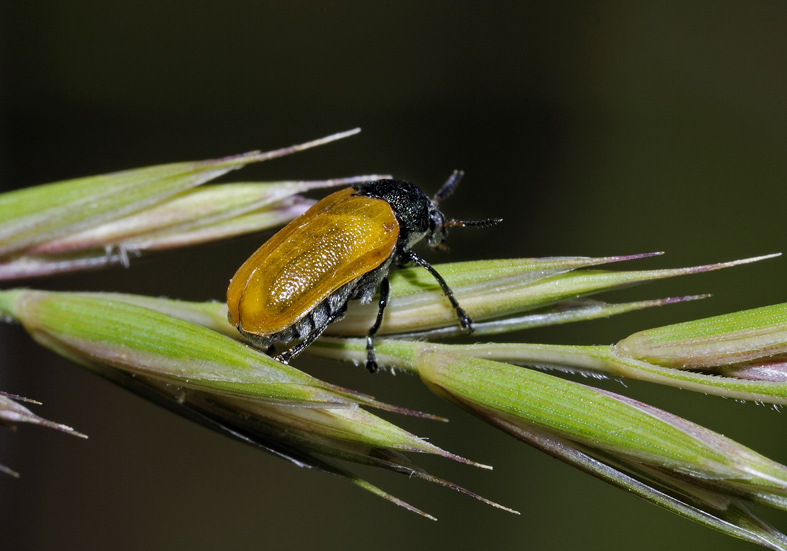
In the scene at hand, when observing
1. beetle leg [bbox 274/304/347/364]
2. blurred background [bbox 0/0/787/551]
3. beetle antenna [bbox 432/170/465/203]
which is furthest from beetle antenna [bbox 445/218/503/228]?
blurred background [bbox 0/0/787/551]

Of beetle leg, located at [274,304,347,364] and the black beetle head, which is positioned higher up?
the black beetle head

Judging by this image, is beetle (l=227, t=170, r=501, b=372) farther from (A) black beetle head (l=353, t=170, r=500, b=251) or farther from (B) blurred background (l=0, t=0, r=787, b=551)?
(B) blurred background (l=0, t=0, r=787, b=551)

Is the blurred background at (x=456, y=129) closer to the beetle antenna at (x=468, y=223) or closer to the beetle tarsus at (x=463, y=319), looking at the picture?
the beetle antenna at (x=468, y=223)

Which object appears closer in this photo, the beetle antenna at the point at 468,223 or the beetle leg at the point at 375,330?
the beetle leg at the point at 375,330

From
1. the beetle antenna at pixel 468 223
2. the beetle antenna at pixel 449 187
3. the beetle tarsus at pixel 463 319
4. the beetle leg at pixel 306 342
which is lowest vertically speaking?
the beetle leg at pixel 306 342

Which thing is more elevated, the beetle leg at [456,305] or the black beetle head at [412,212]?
the black beetle head at [412,212]

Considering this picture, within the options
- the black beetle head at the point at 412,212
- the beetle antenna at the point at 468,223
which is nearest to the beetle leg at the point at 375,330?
the black beetle head at the point at 412,212

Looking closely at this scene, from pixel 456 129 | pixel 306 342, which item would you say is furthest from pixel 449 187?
pixel 456 129

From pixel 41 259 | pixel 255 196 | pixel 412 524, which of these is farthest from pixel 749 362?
pixel 412 524

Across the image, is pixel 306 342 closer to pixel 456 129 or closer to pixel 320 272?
pixel 320 272

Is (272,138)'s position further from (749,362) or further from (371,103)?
(749,362)
